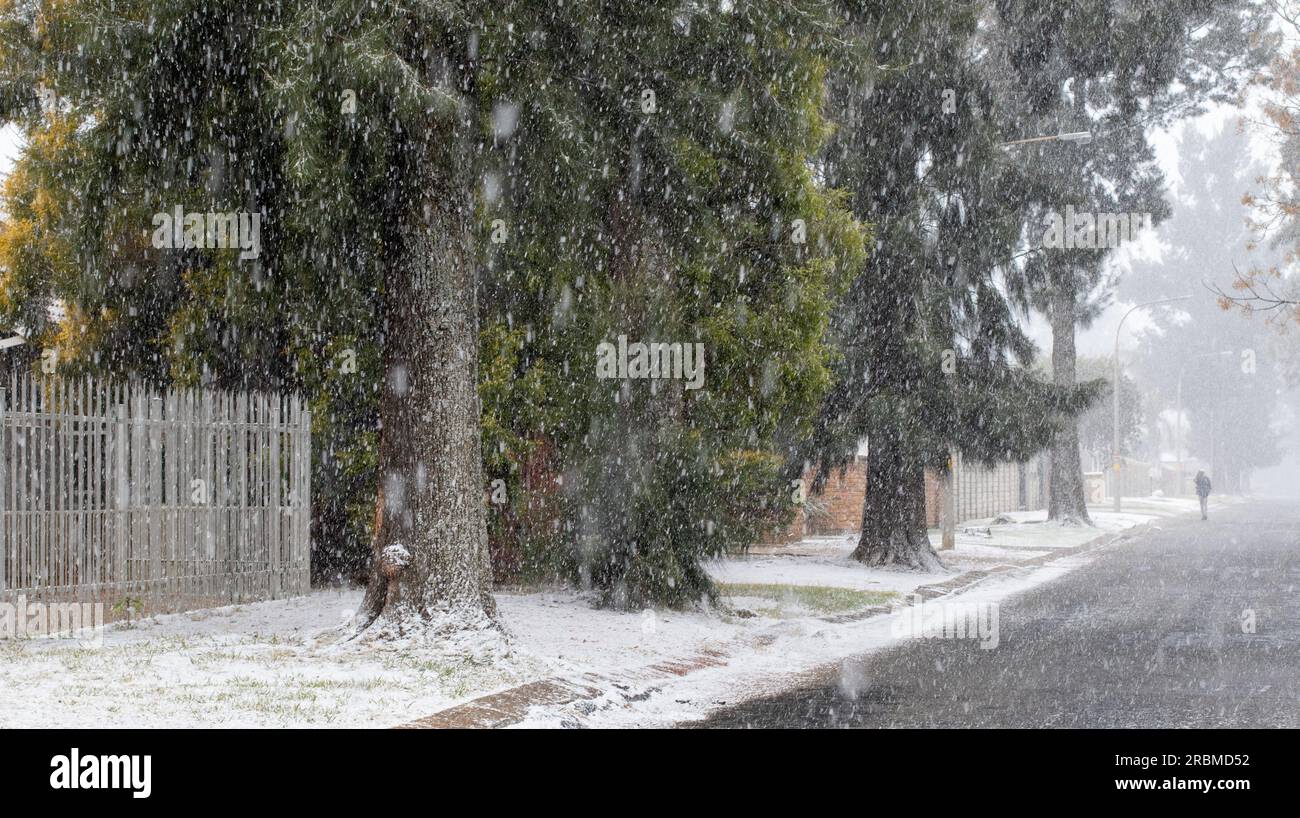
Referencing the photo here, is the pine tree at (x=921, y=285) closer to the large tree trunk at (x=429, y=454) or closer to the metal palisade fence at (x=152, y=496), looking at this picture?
the metal palisade fence at (x=152, y=496)

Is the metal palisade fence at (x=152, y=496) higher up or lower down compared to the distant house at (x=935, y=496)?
higher up

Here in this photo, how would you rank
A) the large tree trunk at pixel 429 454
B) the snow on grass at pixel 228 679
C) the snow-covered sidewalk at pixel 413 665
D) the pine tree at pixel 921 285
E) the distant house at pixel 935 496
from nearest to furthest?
the snow on grass at pixel 228 679 < the snow-covered sidewalk at pixel 413 665 < the large tree trunk at pixel 429 454 < the pine tree at pixel 921 285 < the distant house at pixel 935 496

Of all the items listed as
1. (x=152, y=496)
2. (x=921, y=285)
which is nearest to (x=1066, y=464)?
(x=921, y=285)

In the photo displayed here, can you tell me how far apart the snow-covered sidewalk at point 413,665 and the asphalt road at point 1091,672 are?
2.42 ft

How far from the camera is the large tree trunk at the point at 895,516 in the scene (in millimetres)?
20125

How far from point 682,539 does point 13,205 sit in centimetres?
1157

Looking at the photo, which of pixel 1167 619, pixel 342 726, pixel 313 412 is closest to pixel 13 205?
pixel 313 412

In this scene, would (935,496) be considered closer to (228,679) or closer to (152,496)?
(152,496)

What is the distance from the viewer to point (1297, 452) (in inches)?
5305

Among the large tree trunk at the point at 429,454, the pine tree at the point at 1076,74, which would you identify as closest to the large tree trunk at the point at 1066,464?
the pine tree at the point at 1076,74

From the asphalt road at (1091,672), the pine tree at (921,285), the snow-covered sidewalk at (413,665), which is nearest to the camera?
the snow-covered sidewalk at (413,665)

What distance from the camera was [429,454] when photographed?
32.4 feet

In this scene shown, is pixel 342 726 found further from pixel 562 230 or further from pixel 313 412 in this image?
pixel 313 412

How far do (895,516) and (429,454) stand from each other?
39.2ft
